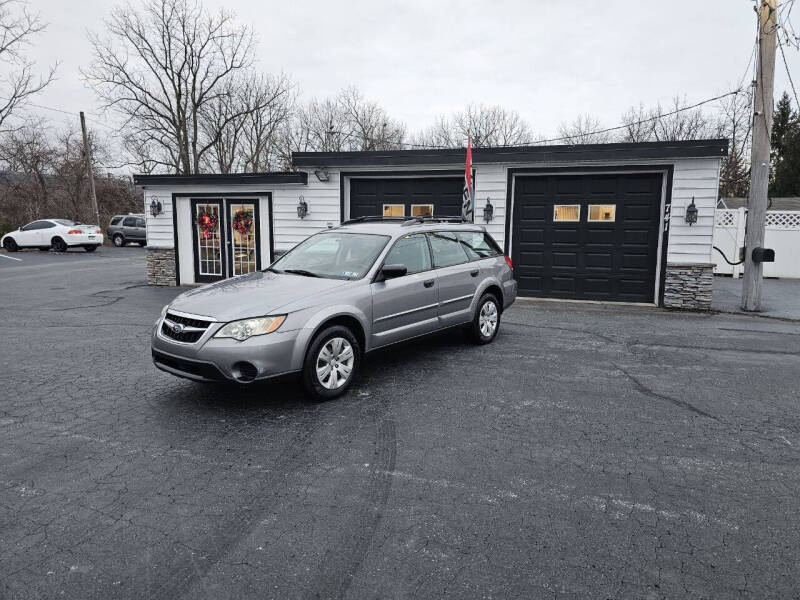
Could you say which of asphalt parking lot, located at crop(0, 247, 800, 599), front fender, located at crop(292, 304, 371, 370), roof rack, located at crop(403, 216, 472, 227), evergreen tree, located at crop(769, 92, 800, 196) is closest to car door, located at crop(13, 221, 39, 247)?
asphalt parking lot, located at crop(0, 247, 800, 599)

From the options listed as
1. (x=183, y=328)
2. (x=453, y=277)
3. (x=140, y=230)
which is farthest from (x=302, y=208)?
(x=140, y=230)

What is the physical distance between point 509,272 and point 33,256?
2271 centimetres

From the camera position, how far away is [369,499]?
3293 mm

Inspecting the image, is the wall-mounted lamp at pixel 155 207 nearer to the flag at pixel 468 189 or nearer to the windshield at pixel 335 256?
the flag at pixel 468 189

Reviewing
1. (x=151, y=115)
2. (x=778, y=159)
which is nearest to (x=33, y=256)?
(x=151, y=115)

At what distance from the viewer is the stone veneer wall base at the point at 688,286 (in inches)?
411

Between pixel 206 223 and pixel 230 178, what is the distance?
4.40 feet

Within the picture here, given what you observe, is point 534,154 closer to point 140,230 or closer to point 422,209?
point 422,209

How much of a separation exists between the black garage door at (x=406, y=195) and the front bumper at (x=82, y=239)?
17.9 meters

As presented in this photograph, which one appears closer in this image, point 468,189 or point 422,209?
point 468,189

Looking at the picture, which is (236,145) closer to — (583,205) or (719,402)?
(583,205)

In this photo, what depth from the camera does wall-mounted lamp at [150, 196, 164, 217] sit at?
13.4 meters

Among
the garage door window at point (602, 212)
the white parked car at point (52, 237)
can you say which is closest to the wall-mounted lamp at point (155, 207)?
the garage door window at point (602, 212)

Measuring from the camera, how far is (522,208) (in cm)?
1162
